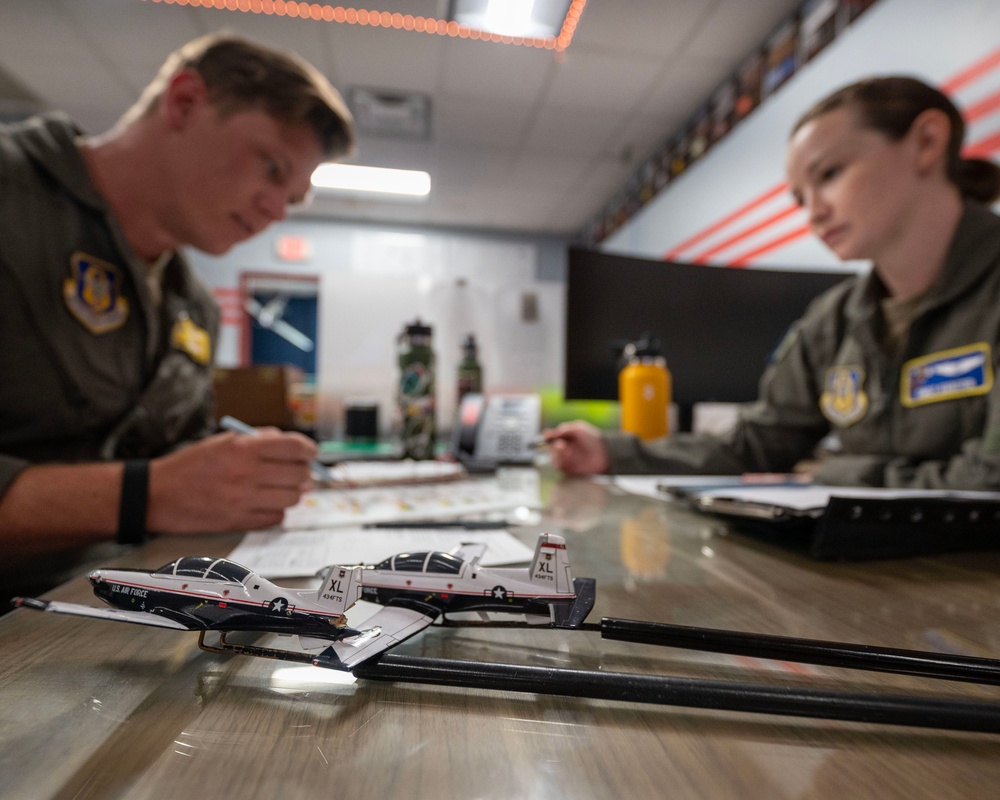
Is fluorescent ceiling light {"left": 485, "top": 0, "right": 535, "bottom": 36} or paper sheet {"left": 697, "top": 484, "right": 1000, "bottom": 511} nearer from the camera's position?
paper sheet {"left": 697, "top": 484, "right": 1000, "bottom": 511}

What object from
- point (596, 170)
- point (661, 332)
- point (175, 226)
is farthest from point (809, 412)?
point (596, 170)

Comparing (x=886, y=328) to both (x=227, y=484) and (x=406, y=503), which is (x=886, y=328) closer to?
(x=406, y=503)

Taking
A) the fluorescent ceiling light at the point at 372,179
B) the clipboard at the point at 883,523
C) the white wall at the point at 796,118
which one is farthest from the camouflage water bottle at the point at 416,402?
the fluorescent ceiling light at the point at 372,179

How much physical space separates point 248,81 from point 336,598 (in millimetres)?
1119

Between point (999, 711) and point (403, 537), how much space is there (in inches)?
16.9

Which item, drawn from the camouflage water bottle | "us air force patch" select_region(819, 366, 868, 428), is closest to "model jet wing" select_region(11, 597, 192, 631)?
the camouflage water bottle

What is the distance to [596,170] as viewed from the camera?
363 cm

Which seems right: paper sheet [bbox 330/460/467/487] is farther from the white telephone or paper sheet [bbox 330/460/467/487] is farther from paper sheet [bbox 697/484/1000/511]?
paper sheet [bbox 697/484/1000/511]

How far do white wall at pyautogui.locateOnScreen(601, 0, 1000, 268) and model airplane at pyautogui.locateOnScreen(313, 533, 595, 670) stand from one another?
1689mm

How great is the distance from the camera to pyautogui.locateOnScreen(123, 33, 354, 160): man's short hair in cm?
102

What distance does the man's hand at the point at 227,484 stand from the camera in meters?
0.55

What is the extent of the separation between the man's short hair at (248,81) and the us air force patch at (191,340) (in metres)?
0.40

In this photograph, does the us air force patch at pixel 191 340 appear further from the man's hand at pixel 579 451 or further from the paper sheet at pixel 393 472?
the man's hand at pixel 579 451

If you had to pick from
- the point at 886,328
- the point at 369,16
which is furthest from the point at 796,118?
the point at 369,16
